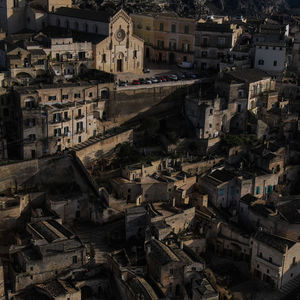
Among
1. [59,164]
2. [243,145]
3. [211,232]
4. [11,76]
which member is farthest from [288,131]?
[11,76]

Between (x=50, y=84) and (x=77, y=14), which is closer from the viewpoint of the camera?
(x=50, y=84)

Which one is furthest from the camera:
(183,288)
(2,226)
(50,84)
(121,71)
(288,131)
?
(121,71)

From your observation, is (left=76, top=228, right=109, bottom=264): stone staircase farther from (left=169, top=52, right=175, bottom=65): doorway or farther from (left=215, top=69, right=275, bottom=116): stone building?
(left=169, top=52, right=175, bottom=65): doorway

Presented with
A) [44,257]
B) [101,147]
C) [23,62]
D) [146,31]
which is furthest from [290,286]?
[146,31]

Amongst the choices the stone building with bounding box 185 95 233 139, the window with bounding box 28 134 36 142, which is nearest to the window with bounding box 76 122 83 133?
the window with bounding box 28 134 36 142

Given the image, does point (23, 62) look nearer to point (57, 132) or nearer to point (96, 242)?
point (57, 132)

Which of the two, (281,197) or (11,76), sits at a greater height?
(11,76)

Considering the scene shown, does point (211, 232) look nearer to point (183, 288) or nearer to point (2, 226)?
point (183, 288)
